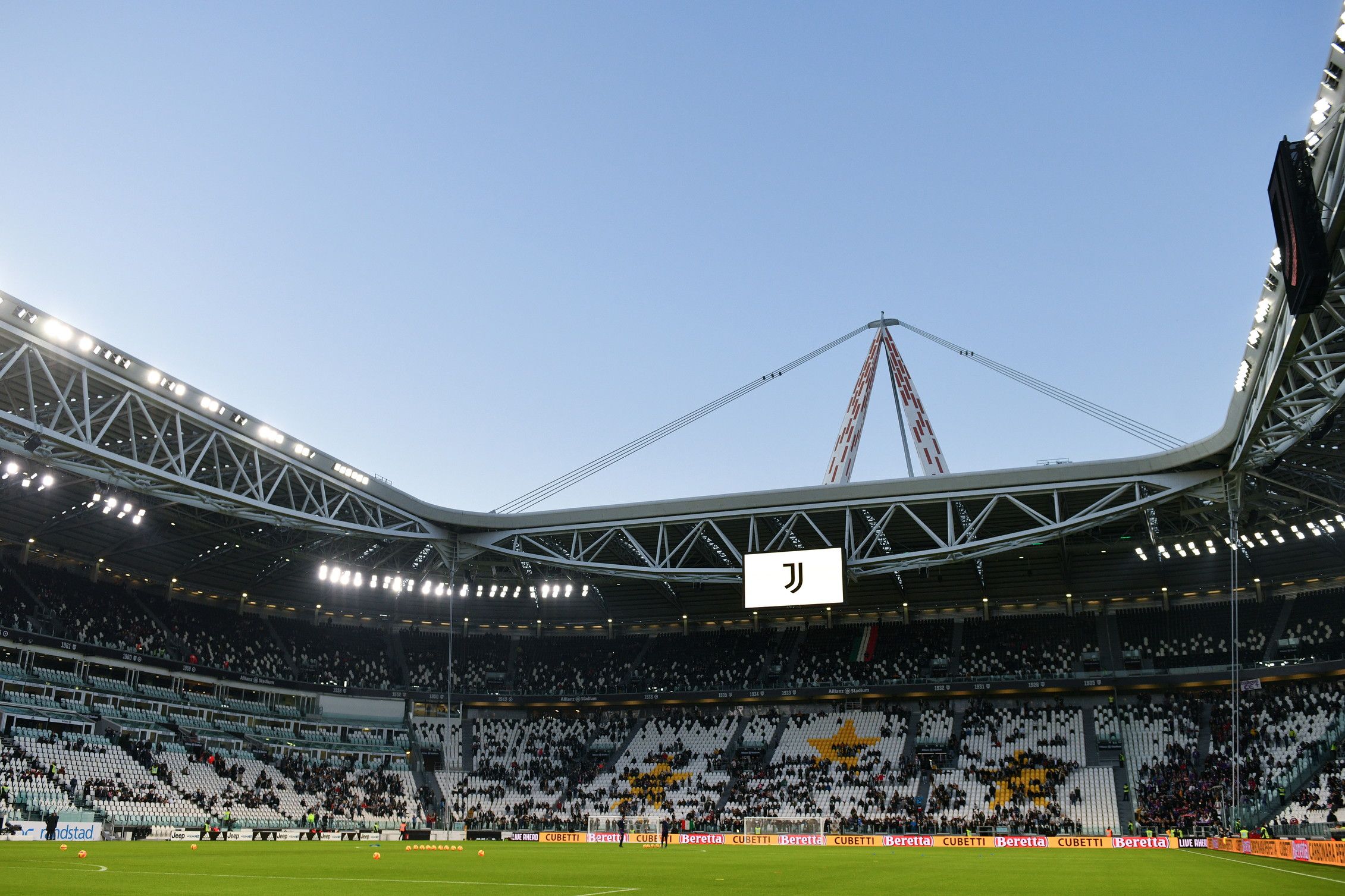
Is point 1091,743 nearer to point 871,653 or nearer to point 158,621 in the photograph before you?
point 871,653

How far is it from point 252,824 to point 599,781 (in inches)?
871

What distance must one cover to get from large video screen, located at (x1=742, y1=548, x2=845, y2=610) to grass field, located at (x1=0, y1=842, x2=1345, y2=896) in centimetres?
1075

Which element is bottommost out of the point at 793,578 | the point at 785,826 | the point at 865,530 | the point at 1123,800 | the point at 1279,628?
the point at 785,826

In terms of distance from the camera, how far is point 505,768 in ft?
232

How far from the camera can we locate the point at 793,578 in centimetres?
4584

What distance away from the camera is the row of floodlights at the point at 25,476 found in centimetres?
4691

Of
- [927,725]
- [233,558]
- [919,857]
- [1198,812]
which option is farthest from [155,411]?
[1198,812]

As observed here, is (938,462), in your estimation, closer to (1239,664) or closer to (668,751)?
(1239,664)

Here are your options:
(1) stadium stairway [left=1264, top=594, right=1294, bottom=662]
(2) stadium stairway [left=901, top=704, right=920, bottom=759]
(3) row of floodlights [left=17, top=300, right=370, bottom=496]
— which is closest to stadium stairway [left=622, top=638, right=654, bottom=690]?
(2) stadium stairway [left=901, top=704, right=920, bottom=759]

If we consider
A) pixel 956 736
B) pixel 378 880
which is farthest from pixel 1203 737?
pixel 378 880

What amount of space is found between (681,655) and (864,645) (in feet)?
44.8

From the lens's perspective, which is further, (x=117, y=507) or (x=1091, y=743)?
(x=1091, y=743)

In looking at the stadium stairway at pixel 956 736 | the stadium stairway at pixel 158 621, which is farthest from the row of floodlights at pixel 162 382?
the stadium stairway at pixel 956 736

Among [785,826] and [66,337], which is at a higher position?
[66,337]
